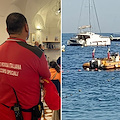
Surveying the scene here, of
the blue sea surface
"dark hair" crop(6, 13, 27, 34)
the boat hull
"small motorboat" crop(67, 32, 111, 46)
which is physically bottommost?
the blue sea surface

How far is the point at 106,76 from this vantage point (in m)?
2.86

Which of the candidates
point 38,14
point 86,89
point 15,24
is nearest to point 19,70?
point 15,24

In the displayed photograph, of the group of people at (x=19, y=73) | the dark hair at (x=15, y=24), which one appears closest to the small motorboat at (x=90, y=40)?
the group of people at (x=19, y=73)

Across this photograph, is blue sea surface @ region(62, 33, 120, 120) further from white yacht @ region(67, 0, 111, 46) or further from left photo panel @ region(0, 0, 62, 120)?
left photo panel @ region(0, 0, 62, 120)

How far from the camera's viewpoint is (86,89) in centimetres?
284

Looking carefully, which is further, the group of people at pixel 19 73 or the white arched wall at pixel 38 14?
the white arched wall at pixel 38 14

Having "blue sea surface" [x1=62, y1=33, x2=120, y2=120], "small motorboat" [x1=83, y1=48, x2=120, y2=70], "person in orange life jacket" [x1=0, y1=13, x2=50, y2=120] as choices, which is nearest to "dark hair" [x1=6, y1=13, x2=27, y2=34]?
"person in orange life jacket" [x1=0, y1=13, x2=50, y2=120]

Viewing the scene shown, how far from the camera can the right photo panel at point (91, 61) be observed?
9.32 ft

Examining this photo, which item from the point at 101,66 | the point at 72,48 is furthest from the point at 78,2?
the point at 101,66

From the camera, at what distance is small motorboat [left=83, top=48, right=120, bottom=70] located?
2873 mm

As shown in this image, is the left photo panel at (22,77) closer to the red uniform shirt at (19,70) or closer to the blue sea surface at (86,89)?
the red uniform shirt at (19,70)

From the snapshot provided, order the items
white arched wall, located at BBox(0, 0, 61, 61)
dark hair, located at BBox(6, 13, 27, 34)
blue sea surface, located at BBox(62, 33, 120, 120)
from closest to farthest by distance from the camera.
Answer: dark hair, located at BBox(6, 13, 27, 34) → white arched wall, located at BBox(0, 0, 61, 61) → blue sea surface, located at BBox(62, 33, 120, 120)

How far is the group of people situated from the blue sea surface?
799mm

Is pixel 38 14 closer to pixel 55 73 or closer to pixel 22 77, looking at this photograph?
pixel 55 73
